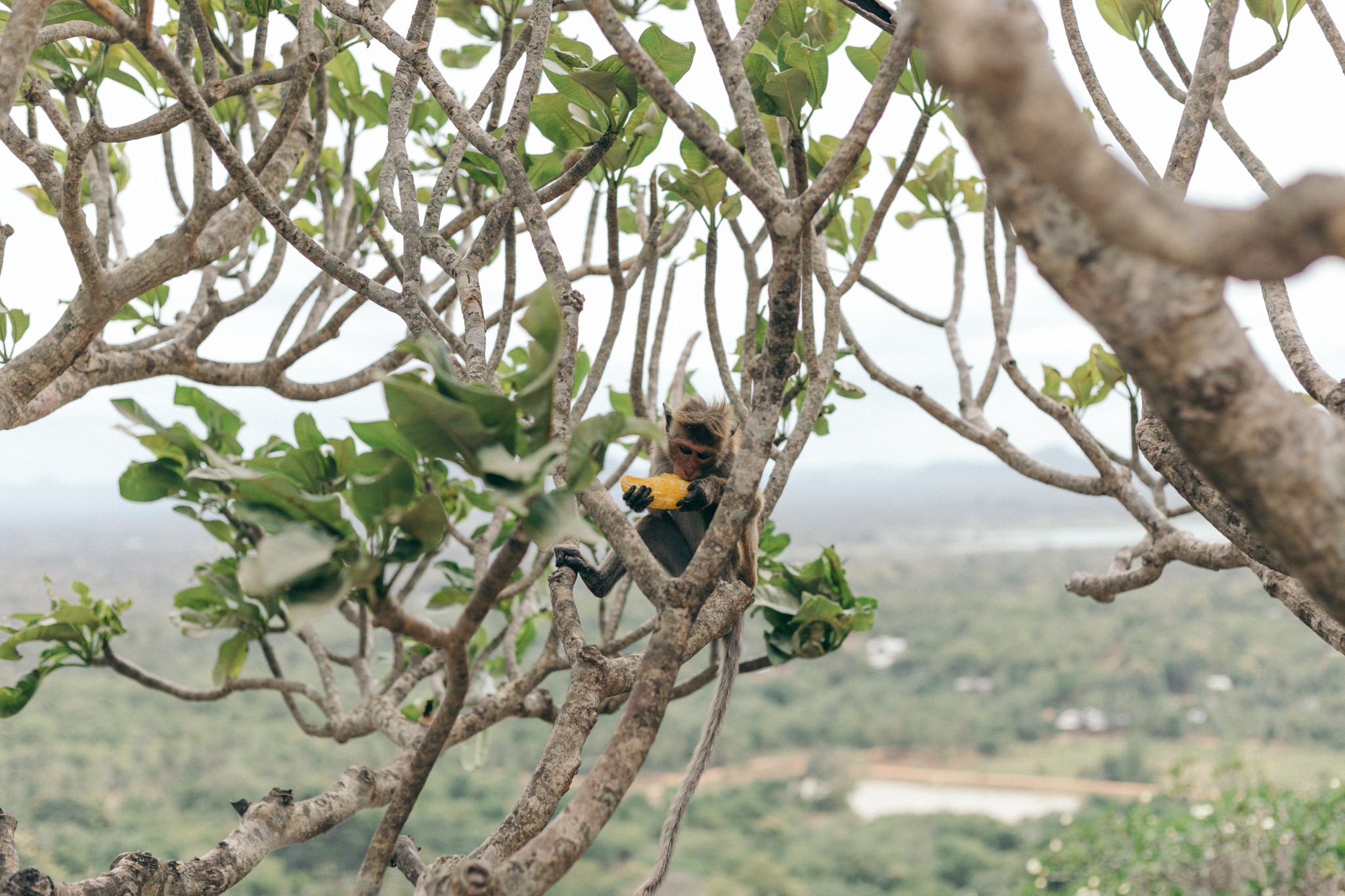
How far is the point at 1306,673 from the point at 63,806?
28051 millimetres

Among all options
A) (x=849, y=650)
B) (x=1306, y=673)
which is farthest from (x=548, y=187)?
(x=849, y=650)

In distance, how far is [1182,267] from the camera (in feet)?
2.59

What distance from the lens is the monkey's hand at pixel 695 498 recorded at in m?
2.27

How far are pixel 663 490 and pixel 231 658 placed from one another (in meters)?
1.23

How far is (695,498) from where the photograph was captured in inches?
89.8

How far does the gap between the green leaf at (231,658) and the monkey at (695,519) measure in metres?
0.85

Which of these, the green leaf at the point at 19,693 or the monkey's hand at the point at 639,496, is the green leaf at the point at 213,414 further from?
the monkey's hand at the point at 639,496

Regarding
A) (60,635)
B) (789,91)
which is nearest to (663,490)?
(789,91)

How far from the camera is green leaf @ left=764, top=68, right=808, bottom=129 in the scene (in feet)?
5.38

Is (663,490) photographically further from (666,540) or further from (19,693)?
(19,693)

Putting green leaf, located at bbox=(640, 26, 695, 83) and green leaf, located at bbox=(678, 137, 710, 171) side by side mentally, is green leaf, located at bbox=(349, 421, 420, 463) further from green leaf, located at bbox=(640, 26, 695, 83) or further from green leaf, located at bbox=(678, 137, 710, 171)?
green leaf, located at bbox=(678, 137, 710, 171)

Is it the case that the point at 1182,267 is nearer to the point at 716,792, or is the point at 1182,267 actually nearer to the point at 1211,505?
the point at 1211,505

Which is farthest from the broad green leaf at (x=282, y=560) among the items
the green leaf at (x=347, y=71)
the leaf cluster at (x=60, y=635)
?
the green leaf at (x=347, y=71)

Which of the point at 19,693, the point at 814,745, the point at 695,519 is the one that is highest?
the point at 695,519
